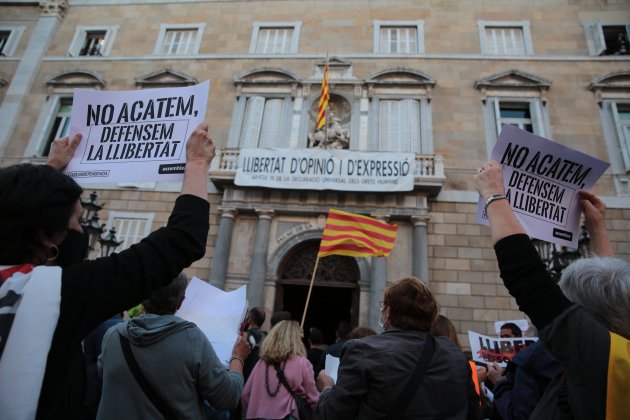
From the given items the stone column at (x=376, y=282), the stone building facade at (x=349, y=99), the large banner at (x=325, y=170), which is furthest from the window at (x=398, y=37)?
the stone column at (x=376, y=282)

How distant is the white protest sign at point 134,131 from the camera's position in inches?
103

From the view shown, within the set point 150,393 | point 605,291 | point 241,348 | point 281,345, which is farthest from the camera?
point 281,345

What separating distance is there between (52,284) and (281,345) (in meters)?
2.73

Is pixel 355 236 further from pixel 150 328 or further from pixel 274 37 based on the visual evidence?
pixel 274 37

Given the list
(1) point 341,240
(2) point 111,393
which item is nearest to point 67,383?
(2) point 111,393

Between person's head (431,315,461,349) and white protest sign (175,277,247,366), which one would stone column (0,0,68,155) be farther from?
person's head (431,315,461,349)

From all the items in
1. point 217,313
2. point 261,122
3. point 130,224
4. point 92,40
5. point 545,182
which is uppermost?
point 92,40

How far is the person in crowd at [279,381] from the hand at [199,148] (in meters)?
2.28

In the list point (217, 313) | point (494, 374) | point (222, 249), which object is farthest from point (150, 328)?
point (222, 249)

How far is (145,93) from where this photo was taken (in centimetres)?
281

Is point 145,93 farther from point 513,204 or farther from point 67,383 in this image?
point 513,204

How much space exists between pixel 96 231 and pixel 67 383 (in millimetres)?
7073

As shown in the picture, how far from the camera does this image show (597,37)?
42.7 feet

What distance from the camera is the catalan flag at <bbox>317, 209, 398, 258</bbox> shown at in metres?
7.98
